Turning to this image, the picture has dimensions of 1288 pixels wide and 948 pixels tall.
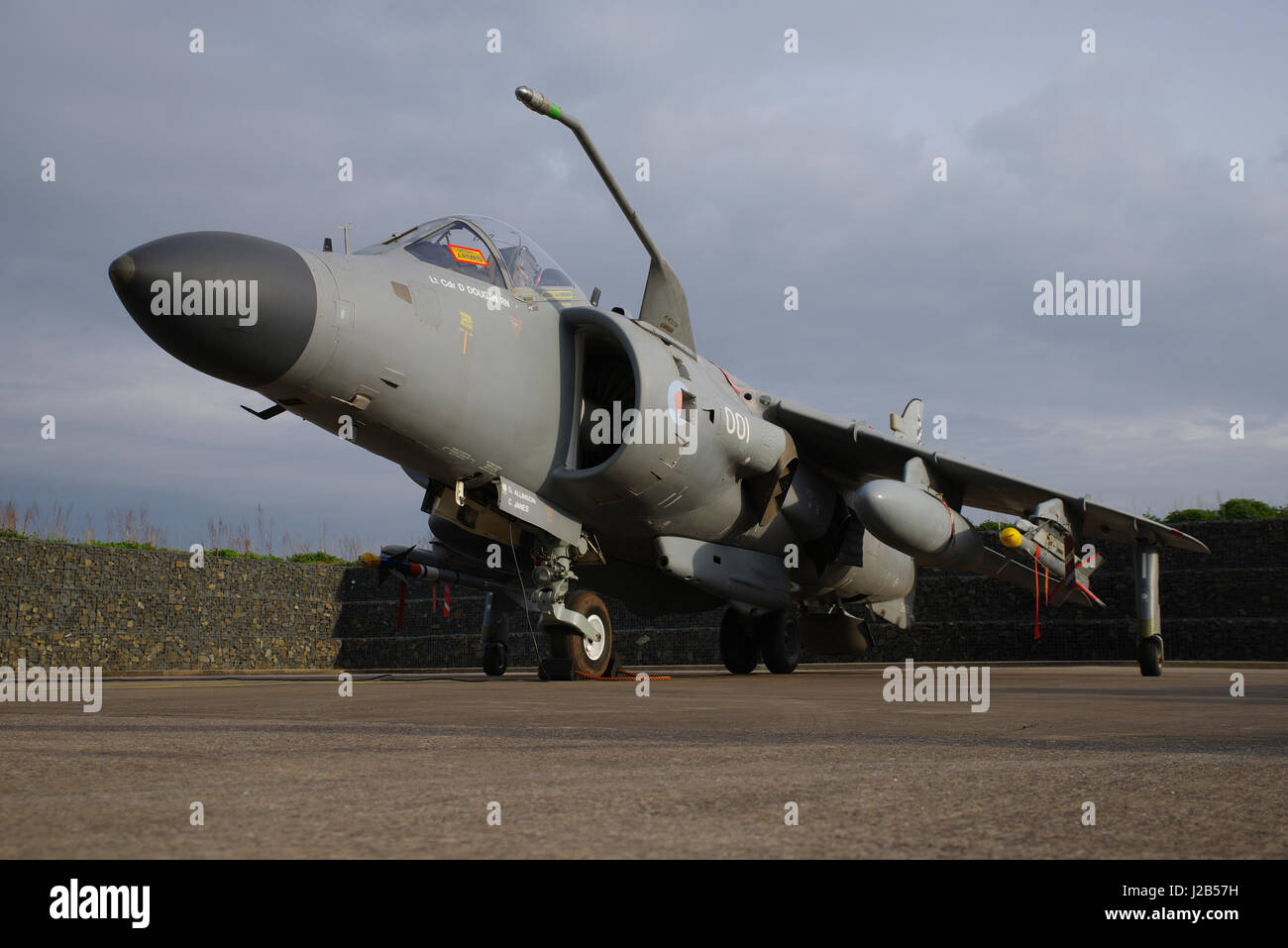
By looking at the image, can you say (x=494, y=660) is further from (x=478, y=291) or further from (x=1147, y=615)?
(x=1147, y=615)

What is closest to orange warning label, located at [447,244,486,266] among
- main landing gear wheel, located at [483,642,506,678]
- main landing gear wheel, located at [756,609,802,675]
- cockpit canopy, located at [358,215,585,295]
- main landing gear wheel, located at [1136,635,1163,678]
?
cockpit canopy, located at [358,215,585,295]

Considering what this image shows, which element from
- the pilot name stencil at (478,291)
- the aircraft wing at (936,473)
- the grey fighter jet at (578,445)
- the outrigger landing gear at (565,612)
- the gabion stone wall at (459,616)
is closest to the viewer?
the grey fighter jet at (578,445)

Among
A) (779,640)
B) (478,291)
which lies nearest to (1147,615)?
(779,640)

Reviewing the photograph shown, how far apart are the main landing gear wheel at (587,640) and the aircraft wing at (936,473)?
3404 mm

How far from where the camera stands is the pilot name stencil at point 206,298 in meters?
6.59

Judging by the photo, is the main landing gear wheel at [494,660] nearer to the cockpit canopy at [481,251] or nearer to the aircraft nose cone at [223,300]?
the cockpit canopy at [481,251]

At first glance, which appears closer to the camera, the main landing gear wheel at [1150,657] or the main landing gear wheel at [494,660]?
the main landing gear wheel at [494,660]

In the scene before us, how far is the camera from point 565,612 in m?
9.50

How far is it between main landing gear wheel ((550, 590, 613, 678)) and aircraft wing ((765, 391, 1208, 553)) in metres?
3.40

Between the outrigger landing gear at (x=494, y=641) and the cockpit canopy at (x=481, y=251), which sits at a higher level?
the cockpit canopy at (x=481, y=251)

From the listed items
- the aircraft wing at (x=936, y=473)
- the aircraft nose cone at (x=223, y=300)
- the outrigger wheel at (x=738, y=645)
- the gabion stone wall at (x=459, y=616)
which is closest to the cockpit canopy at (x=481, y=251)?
the aircraft nose cone at (x=223, y=300)

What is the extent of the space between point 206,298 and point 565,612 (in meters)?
4.25
